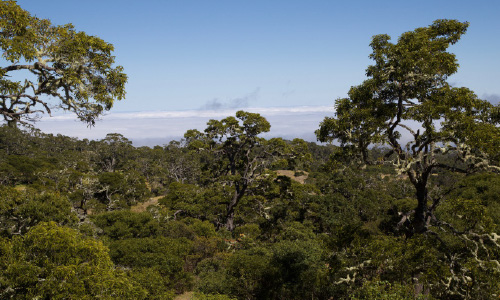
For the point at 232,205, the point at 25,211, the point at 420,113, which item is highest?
the point at 420,113

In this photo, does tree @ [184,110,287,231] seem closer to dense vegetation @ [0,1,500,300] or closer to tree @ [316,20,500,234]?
dense vegetation @ [0,1,500,300]

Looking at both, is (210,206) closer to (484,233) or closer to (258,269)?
(258,269)

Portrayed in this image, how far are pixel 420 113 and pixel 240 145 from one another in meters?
22.3

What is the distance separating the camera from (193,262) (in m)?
22.9

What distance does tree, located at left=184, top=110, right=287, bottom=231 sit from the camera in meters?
29.1

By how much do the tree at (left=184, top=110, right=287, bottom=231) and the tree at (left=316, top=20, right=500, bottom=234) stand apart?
1882cm

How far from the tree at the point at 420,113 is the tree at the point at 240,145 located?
18820 millimetres

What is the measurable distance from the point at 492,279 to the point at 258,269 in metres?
11.0

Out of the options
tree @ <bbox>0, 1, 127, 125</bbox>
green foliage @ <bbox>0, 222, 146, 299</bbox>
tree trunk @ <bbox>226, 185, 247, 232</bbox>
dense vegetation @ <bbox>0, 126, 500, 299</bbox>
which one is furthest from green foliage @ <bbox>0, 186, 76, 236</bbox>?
tree trunk @ <bbox>226, 185, 247, 232</bbox>

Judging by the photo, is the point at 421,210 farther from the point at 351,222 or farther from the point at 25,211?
the point at 25,211

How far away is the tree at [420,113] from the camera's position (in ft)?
27.6

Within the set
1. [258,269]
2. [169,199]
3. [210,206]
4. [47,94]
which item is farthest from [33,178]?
[47,94]

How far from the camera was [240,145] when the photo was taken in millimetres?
30484

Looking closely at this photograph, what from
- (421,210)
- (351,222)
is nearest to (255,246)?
(351,222)
